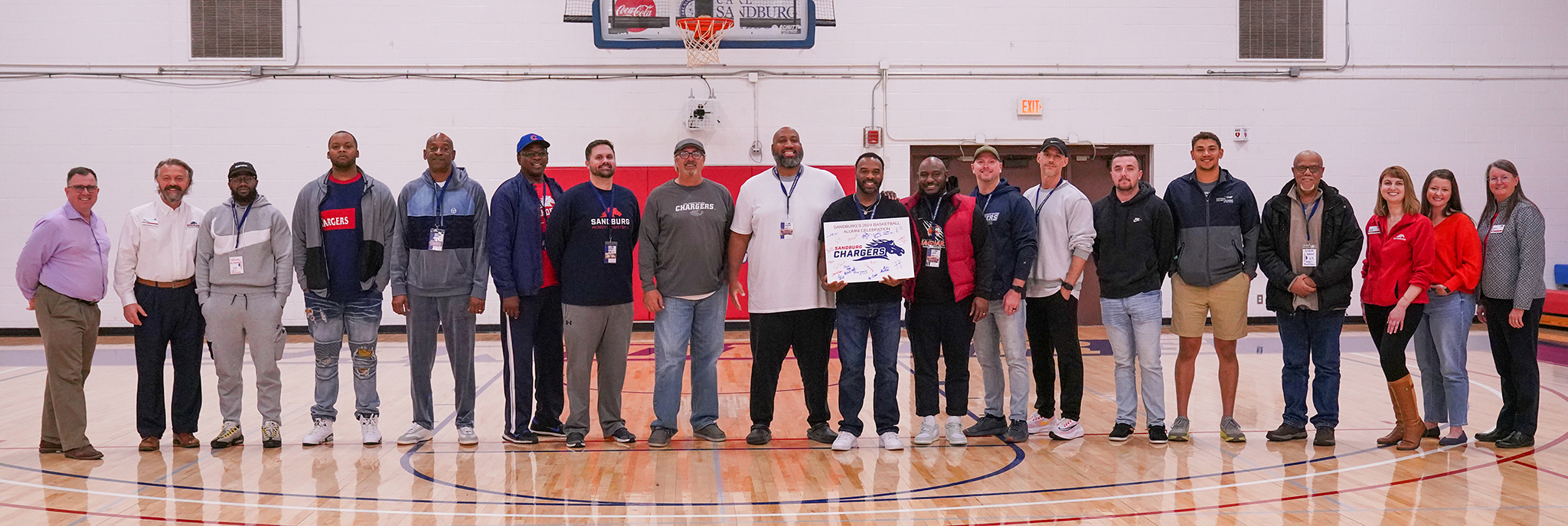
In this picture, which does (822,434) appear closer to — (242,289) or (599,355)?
(599,355)

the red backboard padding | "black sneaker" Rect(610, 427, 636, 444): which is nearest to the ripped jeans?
"black sneaker" Rect(610, 427, 636, 444)

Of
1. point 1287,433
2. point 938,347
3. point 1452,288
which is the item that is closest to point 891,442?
point 938,347

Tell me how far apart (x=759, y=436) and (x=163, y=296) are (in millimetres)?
3256

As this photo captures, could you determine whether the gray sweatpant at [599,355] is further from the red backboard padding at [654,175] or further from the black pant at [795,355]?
the red backboard padding at [654,175]

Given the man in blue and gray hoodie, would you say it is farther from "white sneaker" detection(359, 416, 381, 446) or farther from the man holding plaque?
"white sneaker" detection(359, 416, 381, 446)

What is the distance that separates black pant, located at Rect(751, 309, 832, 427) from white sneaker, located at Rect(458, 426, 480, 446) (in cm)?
150

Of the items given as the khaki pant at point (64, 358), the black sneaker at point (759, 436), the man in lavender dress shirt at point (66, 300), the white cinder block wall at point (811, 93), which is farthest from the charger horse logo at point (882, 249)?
the white cinder block wall at point (811, 93)

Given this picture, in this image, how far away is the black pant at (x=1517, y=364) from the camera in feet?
16.9

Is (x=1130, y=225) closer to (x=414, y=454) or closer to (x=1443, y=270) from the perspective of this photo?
(x=1443, y=270)

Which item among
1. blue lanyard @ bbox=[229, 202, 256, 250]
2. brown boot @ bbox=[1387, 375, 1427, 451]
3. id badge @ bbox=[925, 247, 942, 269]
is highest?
blue lanyard @ bbox=[229, 202, 256, 250]

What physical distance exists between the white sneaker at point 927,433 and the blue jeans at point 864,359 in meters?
0.14

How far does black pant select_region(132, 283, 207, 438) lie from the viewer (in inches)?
209

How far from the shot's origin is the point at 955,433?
5.32 m

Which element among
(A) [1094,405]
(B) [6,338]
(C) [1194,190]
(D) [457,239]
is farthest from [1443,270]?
(B) [6,338]
